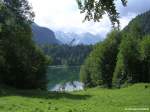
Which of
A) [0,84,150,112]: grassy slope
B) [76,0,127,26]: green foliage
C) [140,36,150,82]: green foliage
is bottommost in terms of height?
[0,84,150,112]: grassy slope

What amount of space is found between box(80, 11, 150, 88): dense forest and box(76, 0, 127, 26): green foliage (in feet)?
234

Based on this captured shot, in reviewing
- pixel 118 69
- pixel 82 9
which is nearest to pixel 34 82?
pixel 118 69

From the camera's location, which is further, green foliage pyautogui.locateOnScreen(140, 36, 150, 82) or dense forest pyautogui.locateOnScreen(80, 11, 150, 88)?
dense forest pyautogui.locateOnScreen(80, 11, 150, 88)

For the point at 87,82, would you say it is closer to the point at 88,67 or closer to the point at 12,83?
the point at 88,67

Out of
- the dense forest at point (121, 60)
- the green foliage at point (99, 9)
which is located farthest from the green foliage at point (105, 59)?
the green foliage at point (99, 9)

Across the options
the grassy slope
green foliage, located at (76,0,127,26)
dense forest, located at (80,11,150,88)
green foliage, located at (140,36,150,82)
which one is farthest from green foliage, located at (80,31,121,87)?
green foliage, located at (76,0,127,26)

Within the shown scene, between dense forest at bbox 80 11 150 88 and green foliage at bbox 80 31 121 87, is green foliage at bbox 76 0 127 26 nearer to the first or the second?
dense forest at bbox 80 11 150 88

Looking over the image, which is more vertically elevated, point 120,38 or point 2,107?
point 120,38

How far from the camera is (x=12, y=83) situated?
5638 centimetres

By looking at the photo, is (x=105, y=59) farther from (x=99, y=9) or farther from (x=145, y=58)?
(x=99, y=9)

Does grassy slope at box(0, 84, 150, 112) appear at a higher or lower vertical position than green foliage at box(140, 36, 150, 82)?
lower

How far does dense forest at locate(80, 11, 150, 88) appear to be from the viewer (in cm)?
8350

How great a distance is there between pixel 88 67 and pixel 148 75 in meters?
24.6

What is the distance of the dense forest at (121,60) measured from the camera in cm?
8350
